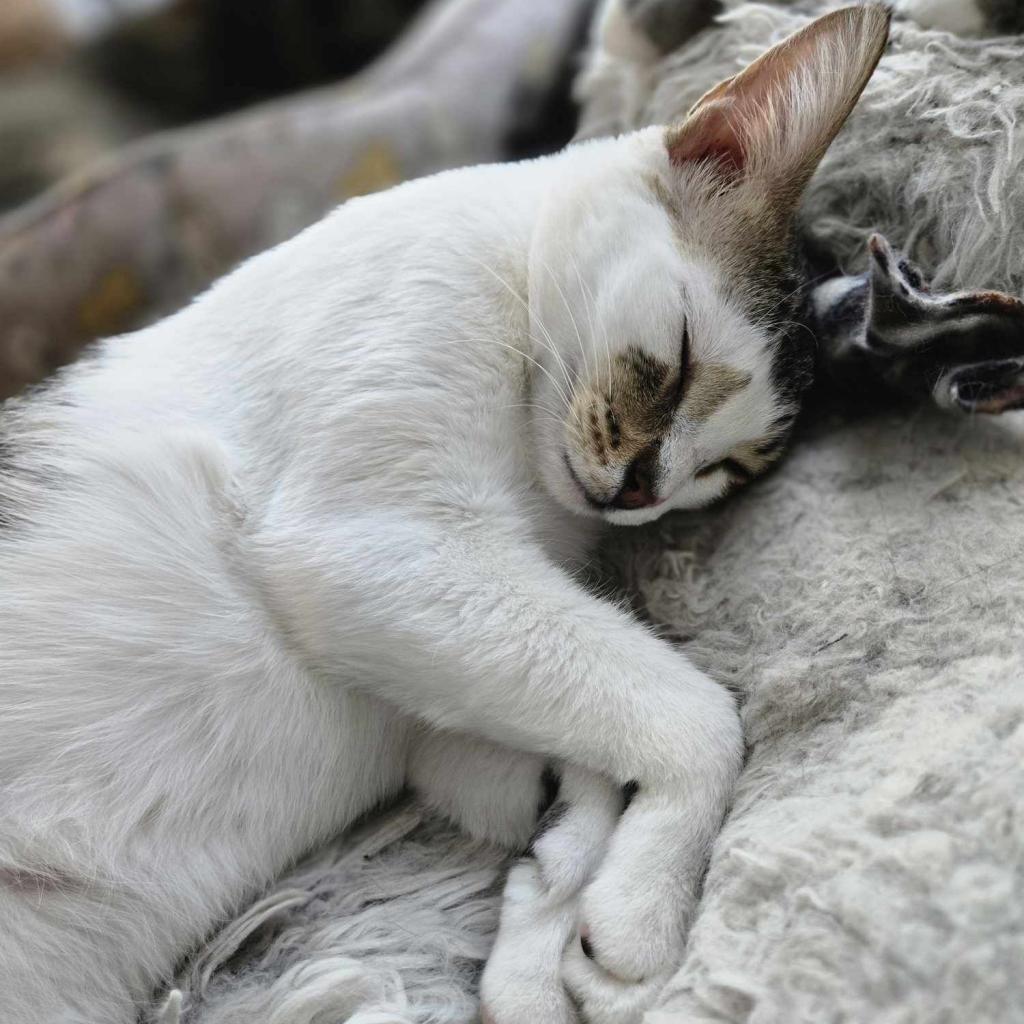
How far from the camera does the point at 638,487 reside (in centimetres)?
98

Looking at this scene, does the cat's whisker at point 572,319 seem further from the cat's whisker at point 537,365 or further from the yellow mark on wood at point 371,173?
the yellow mark on wood at point 371,173

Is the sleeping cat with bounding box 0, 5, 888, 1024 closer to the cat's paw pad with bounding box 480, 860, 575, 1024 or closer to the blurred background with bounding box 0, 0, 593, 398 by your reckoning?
the cat's paw pad with bounding box 480, 860, 575, 1024

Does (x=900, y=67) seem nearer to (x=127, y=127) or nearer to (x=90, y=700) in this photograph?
(x=90, y=700)

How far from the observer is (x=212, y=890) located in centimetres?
90

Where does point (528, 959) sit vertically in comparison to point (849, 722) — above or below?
below

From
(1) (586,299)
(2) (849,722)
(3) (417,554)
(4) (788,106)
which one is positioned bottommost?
(2) (849,722)

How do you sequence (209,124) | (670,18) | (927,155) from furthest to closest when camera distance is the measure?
(209,124) < (670,18) < (927,155)

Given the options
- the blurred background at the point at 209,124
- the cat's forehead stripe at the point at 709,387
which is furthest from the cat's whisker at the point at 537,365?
the blurred background at the point at 209,124

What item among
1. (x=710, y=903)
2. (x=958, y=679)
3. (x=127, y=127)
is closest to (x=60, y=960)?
Result: (x=710, y=903)

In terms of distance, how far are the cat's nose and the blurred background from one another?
3.14 ft

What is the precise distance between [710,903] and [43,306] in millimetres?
1373

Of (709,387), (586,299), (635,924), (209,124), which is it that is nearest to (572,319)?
(586,299)

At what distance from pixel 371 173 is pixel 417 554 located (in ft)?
3.53

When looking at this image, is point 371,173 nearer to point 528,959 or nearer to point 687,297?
point 687,297
